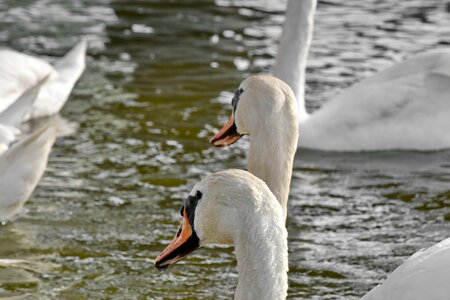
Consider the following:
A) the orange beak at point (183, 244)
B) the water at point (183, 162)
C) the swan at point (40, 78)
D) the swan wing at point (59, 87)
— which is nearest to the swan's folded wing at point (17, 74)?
the swan at point (40, 78)

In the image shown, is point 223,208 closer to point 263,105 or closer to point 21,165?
point 263,105

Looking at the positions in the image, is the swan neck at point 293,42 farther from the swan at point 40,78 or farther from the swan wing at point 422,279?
the swan wing at point 422,279

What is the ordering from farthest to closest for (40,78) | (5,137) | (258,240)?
1. (40,78)
2. (5,137)
3. (258,240)

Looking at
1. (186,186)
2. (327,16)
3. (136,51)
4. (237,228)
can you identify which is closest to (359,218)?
(186,186)

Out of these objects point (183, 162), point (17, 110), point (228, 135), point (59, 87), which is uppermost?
point (228, 135)

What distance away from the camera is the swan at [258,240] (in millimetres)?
4340

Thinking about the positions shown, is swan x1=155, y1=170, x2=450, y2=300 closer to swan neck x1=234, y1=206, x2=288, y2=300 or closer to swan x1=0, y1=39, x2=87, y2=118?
swan neck x1=234, y1=206, x2=288, y2=300

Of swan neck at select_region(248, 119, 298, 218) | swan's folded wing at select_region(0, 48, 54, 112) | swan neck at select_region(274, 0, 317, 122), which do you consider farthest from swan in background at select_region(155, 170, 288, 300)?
swan's folded wing at select_region(0, 48, 54, 112)

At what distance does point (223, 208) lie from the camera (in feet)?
14.5

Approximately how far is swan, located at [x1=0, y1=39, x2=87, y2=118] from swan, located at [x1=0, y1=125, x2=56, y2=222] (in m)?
1.63

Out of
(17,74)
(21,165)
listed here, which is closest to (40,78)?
(17,74)

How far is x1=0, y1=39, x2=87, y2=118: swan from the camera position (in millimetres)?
8719

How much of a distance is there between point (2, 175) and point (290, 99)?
1884 mm

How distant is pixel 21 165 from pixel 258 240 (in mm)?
2690
